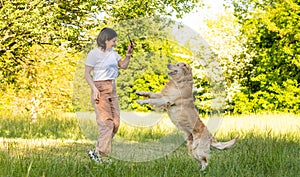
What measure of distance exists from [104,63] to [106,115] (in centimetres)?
59

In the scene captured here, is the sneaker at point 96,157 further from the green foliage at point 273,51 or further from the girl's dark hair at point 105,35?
the green foliage at point 273,51

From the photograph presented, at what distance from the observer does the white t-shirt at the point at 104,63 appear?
5.01m

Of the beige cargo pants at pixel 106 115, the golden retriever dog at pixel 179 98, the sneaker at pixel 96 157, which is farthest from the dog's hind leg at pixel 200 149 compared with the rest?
the sneaker at pixel 96 157

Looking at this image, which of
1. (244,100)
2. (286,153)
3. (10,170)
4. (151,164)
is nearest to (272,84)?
(244,100)

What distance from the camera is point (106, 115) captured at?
17.5 feet

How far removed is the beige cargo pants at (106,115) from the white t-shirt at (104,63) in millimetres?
111

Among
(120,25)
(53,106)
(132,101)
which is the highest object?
(120,25)

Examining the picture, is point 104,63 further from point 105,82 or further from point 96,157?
point 96,157

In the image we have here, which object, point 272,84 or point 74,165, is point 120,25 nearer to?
point 74,165

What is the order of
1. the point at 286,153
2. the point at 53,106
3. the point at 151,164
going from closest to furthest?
the point at 151,164 → the point at 286,153 → the point at 53,106

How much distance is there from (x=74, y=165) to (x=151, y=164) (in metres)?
0.88

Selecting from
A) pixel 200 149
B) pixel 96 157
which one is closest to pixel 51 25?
pixel 96 157

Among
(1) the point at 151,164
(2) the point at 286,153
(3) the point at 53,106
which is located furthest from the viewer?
(3) the point at 53,106

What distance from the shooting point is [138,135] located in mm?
5090
